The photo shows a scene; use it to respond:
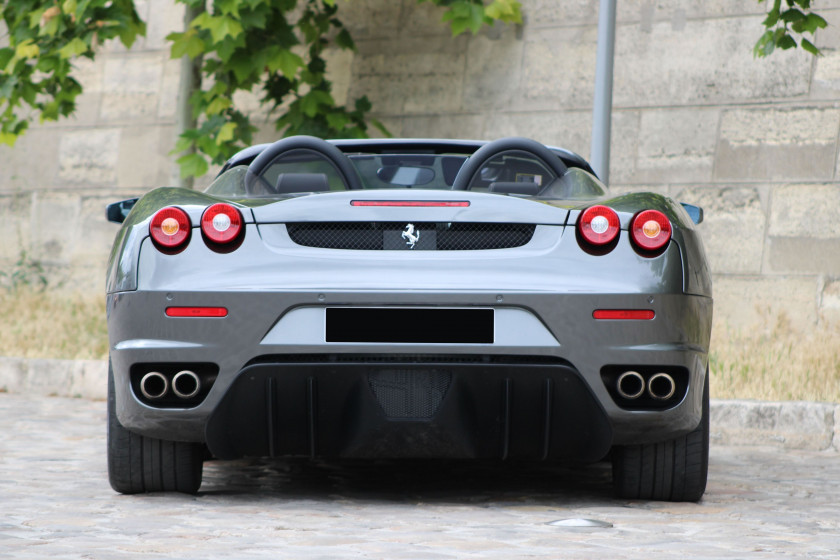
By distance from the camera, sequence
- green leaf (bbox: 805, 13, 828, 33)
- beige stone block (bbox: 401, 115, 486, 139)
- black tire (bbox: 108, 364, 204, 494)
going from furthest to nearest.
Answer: beige stone block (bbox: 401, 115, 486, 139) → green leaf (bbox: 805, 13, 828, 33) → black tire (bbox: 108, 364, 204, 494)

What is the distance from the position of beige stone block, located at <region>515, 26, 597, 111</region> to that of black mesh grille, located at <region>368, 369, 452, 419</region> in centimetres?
647

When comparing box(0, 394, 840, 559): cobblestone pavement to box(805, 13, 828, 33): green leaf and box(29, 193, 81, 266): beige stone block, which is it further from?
box(29, 193, 81, 266): beige stone block

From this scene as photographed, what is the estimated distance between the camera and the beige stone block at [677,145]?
30.5ft

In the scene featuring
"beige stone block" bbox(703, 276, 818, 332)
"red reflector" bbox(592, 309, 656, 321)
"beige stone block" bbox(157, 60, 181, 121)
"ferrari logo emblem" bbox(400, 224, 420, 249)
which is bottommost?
"beige stone block" bbox(703, 276, 818, 332)

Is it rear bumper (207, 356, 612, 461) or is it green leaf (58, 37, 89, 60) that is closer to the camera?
rear bumper (207, 356, 612, 461)

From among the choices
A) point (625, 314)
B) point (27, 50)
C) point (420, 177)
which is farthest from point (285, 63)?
point (625, 314)

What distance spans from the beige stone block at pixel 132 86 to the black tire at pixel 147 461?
7.88m

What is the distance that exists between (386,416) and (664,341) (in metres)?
0.88

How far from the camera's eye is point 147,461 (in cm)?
413

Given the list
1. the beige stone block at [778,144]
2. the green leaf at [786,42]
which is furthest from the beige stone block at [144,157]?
the green leaf at [786,42]

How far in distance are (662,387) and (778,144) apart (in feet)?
18.7

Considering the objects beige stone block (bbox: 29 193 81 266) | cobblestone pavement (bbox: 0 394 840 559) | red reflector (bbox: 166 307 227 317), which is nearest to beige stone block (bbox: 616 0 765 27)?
cobblestone pavement (bbox: 0 394 840 559)

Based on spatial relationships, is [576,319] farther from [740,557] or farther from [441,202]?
[740,557]

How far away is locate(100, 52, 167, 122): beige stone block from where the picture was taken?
38.0ft
